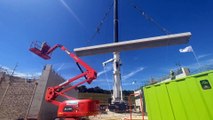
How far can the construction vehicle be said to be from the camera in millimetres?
7939

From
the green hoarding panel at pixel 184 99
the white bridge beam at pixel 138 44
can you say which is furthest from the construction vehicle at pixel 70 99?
the green hoarding panel at pixel 184 99

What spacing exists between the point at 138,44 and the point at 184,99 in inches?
300

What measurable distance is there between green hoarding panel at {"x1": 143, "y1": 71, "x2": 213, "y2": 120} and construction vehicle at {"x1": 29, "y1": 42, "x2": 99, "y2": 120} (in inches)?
161

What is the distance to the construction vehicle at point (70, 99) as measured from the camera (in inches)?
313

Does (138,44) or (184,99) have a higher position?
(138,44)

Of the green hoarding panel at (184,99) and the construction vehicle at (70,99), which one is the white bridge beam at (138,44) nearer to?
the construction vehicle at (70,99)

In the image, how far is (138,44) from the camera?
11281 mm

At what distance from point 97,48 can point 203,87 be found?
344 inches

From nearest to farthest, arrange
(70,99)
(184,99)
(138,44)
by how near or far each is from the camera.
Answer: (184,99) < (70,99) < (138,44)

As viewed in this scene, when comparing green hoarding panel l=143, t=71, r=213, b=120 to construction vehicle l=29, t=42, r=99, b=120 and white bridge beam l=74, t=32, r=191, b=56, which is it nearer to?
construction vehicle l=29, t=42, r=99, b=120

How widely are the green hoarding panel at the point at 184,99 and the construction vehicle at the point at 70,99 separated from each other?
4.09 m

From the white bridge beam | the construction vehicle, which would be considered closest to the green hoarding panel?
the construction vehicle

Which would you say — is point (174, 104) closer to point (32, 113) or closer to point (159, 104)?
point (159, 104)

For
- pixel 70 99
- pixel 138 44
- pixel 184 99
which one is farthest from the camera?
pixel 138 44
